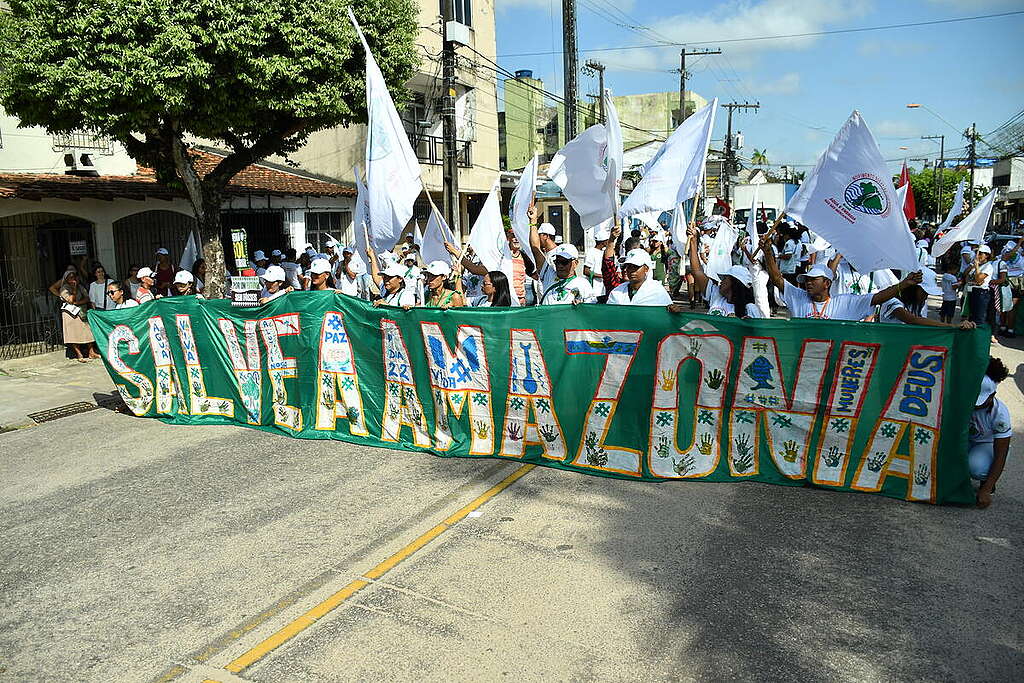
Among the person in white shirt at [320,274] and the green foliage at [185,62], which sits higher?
the green foliage at [185,62]

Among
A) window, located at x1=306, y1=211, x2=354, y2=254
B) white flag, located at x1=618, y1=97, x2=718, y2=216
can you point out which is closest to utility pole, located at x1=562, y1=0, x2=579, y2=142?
window, located at x1=306, y1=211, x2=354, y2=254

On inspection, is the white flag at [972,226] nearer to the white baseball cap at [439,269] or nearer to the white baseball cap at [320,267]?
the white baseball cap at [439,269]

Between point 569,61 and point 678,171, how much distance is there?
15.2 meters

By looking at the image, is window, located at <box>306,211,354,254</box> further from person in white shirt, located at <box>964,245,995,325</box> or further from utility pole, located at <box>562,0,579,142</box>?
person in white shirt, located at <box>964,245,995,325</box>

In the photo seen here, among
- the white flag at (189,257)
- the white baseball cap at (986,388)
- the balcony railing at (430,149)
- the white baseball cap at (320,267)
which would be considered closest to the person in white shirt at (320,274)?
the white baseball cap at (320,267)

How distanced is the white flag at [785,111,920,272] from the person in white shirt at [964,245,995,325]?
25.2 feet

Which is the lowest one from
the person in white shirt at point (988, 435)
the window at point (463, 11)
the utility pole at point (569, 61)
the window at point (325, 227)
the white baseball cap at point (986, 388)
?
the person in white shirt at point (988, 435)

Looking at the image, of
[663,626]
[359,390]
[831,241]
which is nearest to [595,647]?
[663,626]

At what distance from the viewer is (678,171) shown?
755cm

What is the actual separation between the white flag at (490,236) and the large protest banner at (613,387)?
64.9 inches

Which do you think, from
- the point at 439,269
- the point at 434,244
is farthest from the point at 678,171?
the point at 434,244

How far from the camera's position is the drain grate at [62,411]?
31.3 feet

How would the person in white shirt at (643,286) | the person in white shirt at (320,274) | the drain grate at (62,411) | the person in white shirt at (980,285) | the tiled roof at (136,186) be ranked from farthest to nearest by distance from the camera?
1. the tiled roof at (136,186)
2. the person in white shirt at (980,285)
3. the drain grate at (62,411)
4. the person in white shirt at (320,274)
5. the person in white shirt at (643,286)

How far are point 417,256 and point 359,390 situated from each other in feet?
18.6
